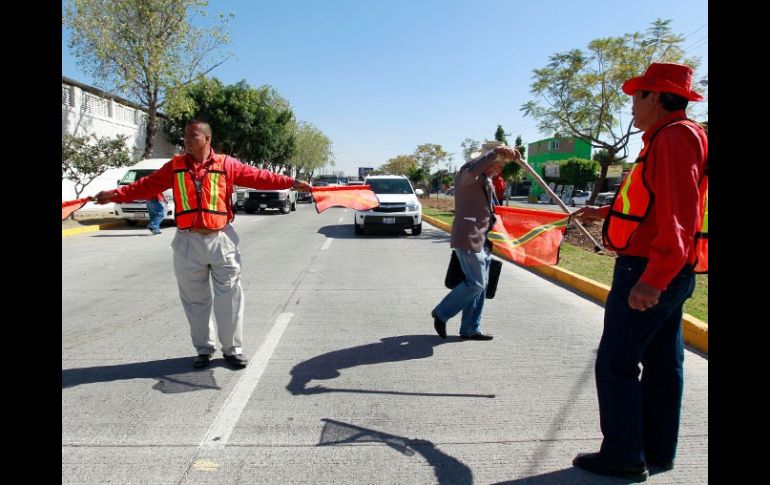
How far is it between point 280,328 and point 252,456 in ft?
9.13

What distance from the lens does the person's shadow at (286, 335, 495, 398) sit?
407cm

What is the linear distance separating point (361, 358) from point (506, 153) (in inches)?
84.2

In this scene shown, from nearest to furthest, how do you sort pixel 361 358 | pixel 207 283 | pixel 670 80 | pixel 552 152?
pixel 670 80, pixel 207 283, pixel 361 358, pixel 552 152

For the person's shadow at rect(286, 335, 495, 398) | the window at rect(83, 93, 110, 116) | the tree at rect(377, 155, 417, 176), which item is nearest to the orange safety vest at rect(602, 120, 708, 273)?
the person's shadow at rect(286, 335, 495, 398)

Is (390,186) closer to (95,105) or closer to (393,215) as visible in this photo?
(393,215)

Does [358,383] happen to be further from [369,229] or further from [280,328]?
[369,229]

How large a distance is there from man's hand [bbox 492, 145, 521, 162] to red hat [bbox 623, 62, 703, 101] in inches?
56.0

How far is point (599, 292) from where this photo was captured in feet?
23.8

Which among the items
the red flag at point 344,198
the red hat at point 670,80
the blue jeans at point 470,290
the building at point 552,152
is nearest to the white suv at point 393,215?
the blue jeans at point 470,290

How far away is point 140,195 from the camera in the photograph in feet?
14.6

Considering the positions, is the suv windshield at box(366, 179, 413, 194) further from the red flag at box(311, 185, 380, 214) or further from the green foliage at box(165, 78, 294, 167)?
the green foliage at box(165, 78, 294, 167)

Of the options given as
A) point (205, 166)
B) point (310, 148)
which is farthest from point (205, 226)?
point (310, 148)
